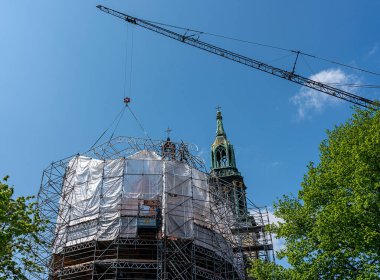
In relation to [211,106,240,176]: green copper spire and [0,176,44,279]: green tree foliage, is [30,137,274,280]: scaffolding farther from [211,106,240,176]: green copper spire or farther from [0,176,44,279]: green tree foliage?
[211,106,240,176]: green copper spire

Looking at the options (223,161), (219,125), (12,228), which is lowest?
(12,228)

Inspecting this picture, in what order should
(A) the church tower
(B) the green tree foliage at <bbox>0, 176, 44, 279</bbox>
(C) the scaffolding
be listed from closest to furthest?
(B) the green tree foliage at <bbox>0, 176, 44, 279</bbox> → (C) the scaffolding → (A) the church tower

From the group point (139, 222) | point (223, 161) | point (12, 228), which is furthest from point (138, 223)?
point (223, 161)

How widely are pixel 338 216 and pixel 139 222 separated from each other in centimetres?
1243

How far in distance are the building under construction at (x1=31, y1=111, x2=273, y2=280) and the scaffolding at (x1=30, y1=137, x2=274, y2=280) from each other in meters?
0.06

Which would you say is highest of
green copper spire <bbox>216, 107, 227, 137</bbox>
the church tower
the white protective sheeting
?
green copper spire <bbox>216, 107, 227, 137</bbox>

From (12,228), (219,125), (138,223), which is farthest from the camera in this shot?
(219,125)

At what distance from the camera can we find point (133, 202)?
27.0m

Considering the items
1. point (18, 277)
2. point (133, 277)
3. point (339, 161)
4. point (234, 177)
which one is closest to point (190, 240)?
point (133, 277)

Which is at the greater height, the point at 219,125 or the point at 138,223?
the point at 219,125

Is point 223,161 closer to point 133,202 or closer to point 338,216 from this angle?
point 133,202

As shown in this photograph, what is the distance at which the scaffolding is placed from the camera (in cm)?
2500

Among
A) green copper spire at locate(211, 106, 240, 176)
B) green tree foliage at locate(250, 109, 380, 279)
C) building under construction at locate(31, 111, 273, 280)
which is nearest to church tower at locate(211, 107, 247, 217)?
green copper spire at locate(211, 106, 240, 176)

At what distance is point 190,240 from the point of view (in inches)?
1021
